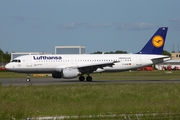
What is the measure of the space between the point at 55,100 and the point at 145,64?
1042 inches

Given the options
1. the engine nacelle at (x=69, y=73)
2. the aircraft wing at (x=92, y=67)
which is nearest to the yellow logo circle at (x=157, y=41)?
the aircraft wing at (x=92, y=67)

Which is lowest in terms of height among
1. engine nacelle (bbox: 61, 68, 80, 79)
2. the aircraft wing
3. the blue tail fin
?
engine nacelle (bbox: 61, 68, 80, 79)

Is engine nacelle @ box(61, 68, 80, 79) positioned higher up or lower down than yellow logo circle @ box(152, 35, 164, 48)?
lower down

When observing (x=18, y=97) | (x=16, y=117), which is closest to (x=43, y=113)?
(x=16, y=117)

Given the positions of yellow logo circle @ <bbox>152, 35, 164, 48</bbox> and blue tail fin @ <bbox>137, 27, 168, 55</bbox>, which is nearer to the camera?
blue tail fin @ <bbox>137, 27, 168, 55</bbox>

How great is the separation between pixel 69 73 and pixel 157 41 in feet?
41.6

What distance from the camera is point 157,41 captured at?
161ft

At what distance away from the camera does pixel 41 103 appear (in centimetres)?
2114

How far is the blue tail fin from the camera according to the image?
160 feet

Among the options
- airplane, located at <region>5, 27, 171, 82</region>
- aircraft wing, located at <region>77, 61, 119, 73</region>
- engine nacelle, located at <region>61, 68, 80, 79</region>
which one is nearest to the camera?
engine nacelle, located at <region>61, 68, 80, 79</region>

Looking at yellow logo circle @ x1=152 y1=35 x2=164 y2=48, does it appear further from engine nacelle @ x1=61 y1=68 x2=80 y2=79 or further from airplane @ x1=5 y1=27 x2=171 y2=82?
engine nacelle @ x1=61 y1=68 x2=80 y2=79

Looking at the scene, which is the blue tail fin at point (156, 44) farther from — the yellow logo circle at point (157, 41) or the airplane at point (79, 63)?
the airplane at point (79, 63)

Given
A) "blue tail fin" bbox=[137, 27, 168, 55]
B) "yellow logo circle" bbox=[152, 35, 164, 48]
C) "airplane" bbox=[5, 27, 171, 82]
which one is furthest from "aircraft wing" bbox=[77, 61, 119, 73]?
"yellow logo circle" bbox=[152, 35, 164, 48]

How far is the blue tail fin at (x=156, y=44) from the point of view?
48.9m
